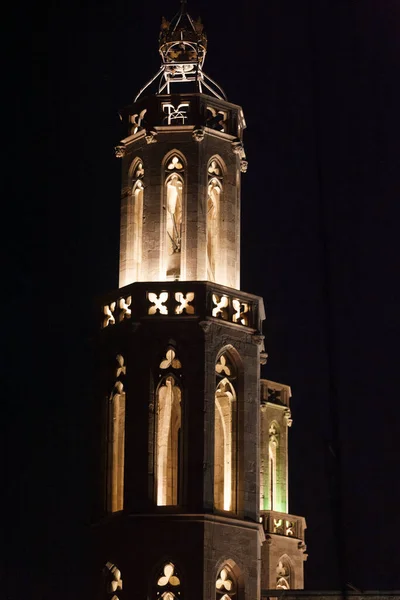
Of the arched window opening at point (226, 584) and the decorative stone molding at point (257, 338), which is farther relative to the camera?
the decorative stone molding at point (257, 338)

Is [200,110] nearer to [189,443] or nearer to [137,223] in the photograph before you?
[137,223]

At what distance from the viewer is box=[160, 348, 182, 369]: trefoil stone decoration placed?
158 feet

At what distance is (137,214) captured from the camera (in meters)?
50.5

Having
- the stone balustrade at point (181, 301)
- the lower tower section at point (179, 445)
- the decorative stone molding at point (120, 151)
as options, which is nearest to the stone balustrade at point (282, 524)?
the lower tower section at point (179, 445)

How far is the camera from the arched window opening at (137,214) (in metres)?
49.8

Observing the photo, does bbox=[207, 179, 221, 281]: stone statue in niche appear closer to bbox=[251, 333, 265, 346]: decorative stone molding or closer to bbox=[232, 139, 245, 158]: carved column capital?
bbox=[232, 139, 245, 158]: carved column capital

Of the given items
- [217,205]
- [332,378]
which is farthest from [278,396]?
[332,378]

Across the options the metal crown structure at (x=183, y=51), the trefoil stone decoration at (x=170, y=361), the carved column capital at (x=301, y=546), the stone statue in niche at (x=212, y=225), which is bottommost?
the carved column capital at (x=301, y=546)

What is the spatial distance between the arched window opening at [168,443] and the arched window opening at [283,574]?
13.0 m

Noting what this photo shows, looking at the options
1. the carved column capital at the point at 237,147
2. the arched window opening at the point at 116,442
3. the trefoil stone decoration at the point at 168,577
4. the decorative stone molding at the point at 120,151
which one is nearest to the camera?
the trefoil stone decoration at the point at 168,577

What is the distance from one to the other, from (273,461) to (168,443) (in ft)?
45.3

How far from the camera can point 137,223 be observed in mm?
50375

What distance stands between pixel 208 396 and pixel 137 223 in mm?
5276

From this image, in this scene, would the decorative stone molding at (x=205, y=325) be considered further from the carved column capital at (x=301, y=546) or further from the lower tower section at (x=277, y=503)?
the carved column capital at (x=301, y=546)
